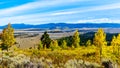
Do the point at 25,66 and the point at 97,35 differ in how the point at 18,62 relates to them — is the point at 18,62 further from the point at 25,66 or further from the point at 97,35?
the point at 97,35

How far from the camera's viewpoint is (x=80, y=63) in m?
24.5

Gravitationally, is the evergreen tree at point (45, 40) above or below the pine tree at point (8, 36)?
below

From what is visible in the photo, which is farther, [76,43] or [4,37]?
[76,43]

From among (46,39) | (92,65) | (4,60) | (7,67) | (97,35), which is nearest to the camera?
(7,67)

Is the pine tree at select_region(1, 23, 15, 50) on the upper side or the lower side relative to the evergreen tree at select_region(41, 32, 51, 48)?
upper

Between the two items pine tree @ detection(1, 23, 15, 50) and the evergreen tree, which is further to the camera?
the evergreen tree

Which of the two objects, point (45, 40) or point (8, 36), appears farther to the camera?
point (45, 40)

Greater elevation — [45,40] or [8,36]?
[8,36]

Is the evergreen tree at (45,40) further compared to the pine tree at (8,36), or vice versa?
the evergreen tree at (45,40)

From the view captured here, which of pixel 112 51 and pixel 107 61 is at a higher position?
pixel 107 61

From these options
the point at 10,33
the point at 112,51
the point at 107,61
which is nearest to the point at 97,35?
the point at 112,51

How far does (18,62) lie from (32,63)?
1.02 meters

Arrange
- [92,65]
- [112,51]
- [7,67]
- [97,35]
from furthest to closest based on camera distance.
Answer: [112,51] < [97,35] < [92,65] < [7,67]

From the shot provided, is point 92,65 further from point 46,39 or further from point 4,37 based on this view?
point 46,39
